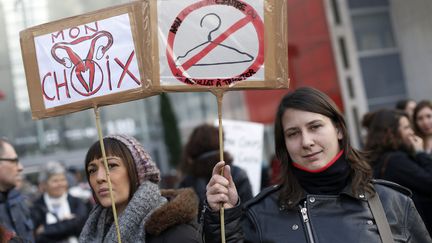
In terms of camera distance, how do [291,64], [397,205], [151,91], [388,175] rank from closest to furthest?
[397,205], [151,91], [388,175], [291,64]

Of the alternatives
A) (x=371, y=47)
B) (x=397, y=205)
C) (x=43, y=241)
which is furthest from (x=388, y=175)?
(x=371, y=47)

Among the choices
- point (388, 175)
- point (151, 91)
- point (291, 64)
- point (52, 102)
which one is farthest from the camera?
point (291, 64)

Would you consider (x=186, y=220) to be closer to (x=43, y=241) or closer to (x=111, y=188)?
(x=111, y=188)

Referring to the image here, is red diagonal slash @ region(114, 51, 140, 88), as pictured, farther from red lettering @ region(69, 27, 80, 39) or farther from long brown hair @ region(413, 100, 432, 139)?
long brown hair @ region(413, 100, 432, 139)

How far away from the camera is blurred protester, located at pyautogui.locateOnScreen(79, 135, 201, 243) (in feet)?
10.1

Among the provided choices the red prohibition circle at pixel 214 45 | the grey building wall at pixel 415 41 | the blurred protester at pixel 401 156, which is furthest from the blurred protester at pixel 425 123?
the grey building wall at pixel 415 41

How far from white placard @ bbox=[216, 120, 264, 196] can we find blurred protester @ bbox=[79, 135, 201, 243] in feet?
10.8

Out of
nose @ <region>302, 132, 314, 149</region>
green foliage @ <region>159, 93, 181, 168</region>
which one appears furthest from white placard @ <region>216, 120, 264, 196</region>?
green foliage @ <region>159, 93, 181, 168</region>

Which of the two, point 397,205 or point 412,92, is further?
point 412,92

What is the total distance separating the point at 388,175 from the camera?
4.48m

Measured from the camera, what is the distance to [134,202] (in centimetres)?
316

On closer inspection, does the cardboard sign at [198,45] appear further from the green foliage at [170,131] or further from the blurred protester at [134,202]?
the green foliage at [170,131]

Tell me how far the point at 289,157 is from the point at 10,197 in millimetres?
2613

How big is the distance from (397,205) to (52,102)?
1668 mm
